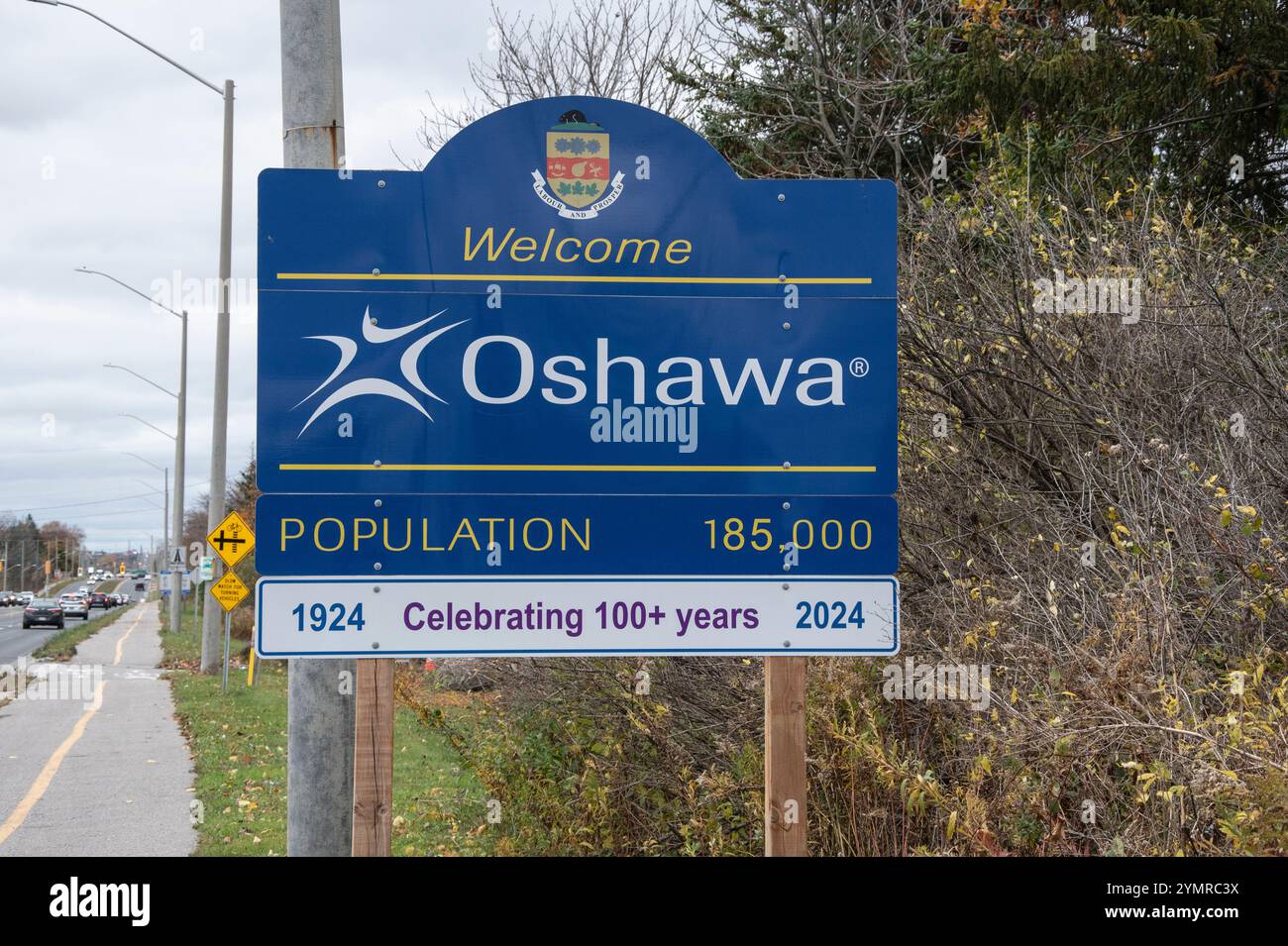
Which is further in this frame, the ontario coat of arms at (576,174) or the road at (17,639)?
the road at (17,639)

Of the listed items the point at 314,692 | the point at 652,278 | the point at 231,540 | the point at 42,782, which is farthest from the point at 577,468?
the point at 231,540

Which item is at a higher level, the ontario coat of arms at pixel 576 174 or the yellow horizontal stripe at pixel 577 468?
the ontario coat of arms at pixel 576 174

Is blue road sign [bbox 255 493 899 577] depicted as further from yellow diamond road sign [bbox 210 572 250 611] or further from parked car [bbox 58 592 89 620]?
parked car [bbox 58 592 89 620]

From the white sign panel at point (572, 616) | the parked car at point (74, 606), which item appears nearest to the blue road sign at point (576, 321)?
the white sign panel at point (572, 616)

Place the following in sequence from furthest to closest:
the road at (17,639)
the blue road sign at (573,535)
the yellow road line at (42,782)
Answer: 1. the road at (17,639)
2. the yellow road line at (42,782)
3. the blue road sign at (573,535)

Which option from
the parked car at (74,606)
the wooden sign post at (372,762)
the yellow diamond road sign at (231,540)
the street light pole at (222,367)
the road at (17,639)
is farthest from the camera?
the parked car at (74,606)

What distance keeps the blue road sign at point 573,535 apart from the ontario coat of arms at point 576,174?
107cm

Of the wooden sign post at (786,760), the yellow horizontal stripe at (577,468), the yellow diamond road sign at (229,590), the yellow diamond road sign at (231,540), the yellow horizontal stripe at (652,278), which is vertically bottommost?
the wooden sign post at (786,760)

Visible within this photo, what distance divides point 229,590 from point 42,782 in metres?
7.36

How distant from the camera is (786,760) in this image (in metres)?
4.31

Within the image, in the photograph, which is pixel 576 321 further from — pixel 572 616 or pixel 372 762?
pixel 372 762

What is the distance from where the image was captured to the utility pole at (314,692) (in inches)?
171

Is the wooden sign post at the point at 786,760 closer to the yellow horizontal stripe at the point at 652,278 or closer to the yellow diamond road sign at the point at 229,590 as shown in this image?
the yellow horizontal stripe at the point at 652,278

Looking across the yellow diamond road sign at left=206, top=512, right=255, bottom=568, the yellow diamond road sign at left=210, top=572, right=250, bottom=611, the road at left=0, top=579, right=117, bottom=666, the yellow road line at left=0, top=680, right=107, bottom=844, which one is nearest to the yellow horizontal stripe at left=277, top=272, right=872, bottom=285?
the yellow road line at left=0, top=680, right=107, bottom=844
